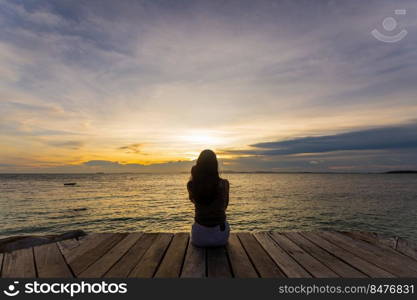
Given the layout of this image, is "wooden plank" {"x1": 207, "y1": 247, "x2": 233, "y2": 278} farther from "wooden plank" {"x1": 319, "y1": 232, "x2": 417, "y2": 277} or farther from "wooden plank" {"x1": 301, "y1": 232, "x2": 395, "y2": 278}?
"wooden plank" {"x1": 319, "y1": 232, "x2": 417, "y2": 277}

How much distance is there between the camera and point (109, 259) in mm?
4035

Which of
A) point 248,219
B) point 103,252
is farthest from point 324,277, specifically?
point 248,219

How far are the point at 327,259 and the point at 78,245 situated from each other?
479cm

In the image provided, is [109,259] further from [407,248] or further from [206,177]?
[407,248]

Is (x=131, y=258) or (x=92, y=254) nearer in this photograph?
(x=131, y=258)

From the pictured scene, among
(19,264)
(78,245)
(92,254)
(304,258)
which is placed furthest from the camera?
(78,245)

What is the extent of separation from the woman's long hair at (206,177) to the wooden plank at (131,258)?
4.91 ft

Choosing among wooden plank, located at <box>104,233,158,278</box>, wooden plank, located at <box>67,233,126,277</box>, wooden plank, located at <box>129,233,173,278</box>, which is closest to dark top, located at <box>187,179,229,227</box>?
wooden plank, located at <box>129,233,173,278</box>

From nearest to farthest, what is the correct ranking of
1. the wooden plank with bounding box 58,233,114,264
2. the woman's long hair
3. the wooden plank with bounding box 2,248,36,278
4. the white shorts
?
the wooden plank with bounding box 2,248,36,278, the wooden plank with bounding box 58,233,114,264, the woman's long hair, the white shorts

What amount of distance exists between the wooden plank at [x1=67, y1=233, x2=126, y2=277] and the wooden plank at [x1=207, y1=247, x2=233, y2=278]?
1.98 meters

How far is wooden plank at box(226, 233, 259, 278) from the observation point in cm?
352

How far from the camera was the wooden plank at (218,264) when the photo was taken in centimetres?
349

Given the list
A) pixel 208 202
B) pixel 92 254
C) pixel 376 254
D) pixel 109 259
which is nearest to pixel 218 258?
pixel 208 202

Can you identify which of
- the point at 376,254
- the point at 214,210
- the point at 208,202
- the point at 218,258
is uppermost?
the point at 208,202
